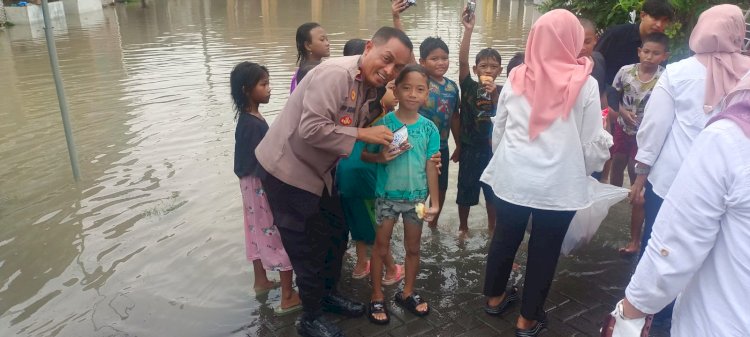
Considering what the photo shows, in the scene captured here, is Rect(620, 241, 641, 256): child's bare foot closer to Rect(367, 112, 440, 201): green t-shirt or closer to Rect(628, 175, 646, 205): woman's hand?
Rect(628, 175, 646, 205): woman's hand

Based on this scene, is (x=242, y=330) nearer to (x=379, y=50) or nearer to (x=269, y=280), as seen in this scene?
(x=269, y=280)

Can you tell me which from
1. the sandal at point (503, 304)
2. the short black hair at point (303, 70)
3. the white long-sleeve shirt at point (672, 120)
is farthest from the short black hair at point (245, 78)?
the white long-sleeve shirt at point (672, 120)

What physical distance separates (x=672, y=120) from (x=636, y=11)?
321 cm

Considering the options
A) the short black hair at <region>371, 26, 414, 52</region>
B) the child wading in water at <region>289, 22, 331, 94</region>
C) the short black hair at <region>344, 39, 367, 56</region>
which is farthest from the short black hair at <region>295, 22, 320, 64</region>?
the short black hair at <region>371, 26, 414, 52</region>

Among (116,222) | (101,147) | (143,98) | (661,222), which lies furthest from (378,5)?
(661,222)

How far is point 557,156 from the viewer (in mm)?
2816

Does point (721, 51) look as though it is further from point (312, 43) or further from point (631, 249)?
point (312, 43)

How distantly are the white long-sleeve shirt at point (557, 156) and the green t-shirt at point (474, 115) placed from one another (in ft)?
3.37

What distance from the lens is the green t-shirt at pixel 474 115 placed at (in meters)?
4.00

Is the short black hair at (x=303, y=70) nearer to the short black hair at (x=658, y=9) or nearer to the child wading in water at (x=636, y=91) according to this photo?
the child wading in water at (x=636, y=91)

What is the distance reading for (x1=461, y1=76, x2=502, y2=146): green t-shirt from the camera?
4000mm

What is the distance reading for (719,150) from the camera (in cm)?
152

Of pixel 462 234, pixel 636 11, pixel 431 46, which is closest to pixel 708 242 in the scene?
pixel 431 46

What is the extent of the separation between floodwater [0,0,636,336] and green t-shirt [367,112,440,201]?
0.85 metres
